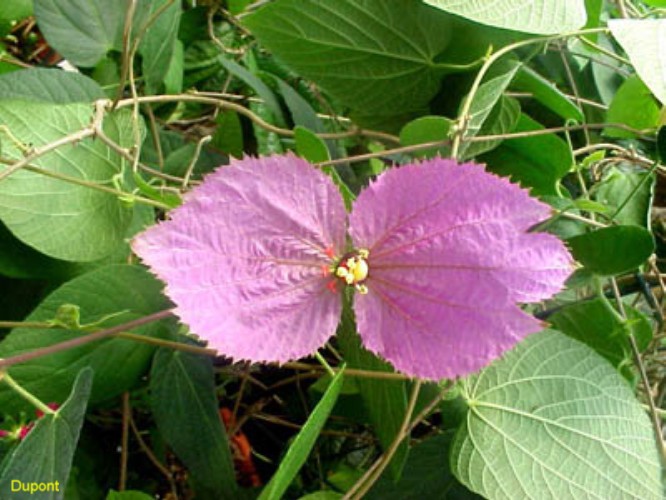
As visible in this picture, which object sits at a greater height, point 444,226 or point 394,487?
point 444,226

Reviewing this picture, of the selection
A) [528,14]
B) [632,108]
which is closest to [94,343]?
[528,14]

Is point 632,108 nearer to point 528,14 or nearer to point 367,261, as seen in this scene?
point 528,14

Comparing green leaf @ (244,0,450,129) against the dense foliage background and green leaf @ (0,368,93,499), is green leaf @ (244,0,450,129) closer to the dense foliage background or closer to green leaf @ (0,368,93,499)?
the dense foliage background

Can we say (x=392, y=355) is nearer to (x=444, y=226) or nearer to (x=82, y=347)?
(x=444, y=226)

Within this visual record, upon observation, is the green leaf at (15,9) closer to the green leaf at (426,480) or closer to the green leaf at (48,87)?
the green leaf at (48,87)

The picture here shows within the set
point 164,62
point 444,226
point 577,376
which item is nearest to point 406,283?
point 444,226

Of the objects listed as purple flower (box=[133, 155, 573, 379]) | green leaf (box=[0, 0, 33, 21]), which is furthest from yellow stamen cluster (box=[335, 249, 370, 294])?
green leaf (box=[0, 0, 33, 21])
